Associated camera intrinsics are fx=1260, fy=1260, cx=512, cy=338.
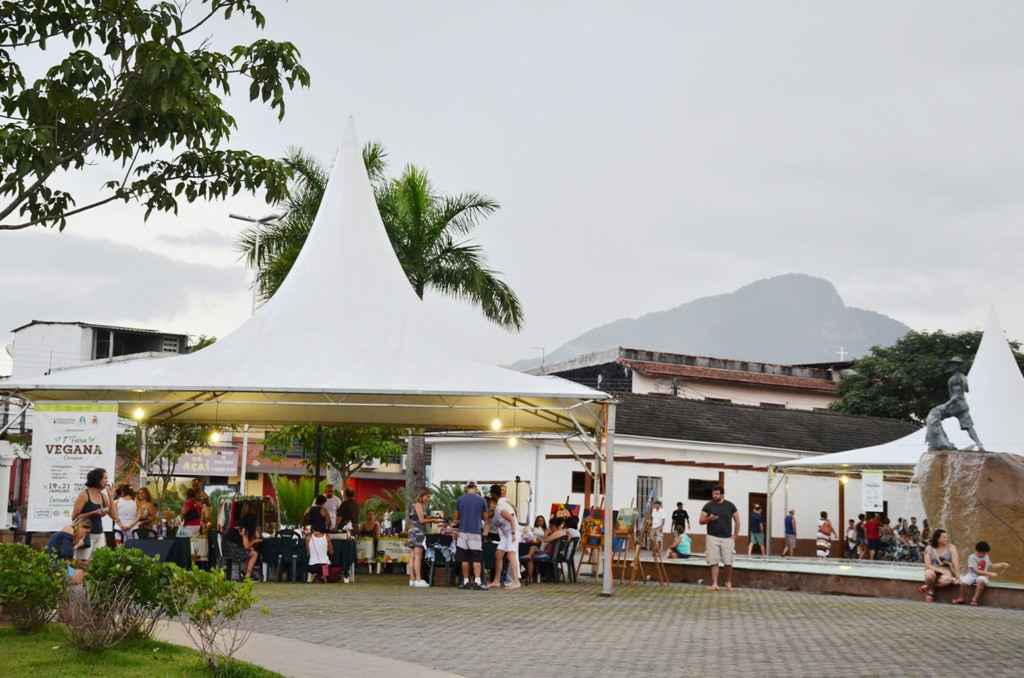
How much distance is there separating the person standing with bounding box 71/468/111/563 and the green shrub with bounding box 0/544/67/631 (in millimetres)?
1696

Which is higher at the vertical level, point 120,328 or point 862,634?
point 120,328

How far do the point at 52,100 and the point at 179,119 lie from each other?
942 millimetres

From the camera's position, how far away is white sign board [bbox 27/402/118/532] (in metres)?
15.0

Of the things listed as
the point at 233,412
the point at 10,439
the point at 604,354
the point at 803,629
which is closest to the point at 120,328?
the point at 10,439

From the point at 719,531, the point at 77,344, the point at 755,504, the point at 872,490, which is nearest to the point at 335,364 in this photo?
the point at 719,531

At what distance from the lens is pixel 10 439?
45344 millimetres

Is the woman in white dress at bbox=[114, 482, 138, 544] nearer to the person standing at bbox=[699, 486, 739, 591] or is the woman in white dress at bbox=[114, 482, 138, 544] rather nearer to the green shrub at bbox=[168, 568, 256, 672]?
the person standing at bbox=[699, 486, 739, 591]

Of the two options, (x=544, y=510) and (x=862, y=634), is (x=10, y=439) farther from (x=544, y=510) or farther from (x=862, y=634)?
(x=862, y=634)

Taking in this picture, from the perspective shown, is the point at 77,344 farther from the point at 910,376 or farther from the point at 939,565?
the point at 939,565

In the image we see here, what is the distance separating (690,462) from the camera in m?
35.4

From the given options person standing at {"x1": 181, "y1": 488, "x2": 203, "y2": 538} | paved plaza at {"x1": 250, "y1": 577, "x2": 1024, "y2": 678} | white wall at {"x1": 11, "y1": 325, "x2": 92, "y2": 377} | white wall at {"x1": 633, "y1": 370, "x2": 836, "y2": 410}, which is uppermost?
white wall at {"x1": 11, "y1": 325, "x2": 92, "y2": 377}

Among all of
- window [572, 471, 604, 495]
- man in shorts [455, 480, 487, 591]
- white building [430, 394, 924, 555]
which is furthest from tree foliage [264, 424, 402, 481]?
man in shorts [455, 480, 487, 591]

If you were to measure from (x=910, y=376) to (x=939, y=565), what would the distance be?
3347 cm

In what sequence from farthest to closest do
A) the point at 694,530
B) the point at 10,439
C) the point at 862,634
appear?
the point at 10,439
the point at 694,530
the point at 862,634
